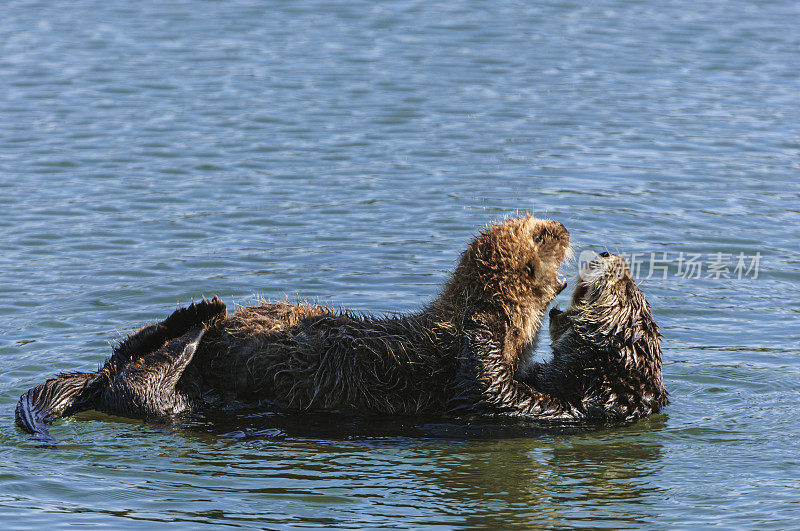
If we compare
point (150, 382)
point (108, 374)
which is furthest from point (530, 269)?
point (108, 374)

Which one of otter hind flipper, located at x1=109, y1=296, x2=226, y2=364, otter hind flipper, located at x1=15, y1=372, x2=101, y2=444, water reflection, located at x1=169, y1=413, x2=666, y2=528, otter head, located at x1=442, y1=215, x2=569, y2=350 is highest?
otter head, located at x1=442, y1=215, x2=569, y2=350

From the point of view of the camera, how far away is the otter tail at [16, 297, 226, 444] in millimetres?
5406

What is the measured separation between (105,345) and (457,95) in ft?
21.3

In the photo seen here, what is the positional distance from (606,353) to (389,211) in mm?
3667

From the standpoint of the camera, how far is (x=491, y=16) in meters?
15.3

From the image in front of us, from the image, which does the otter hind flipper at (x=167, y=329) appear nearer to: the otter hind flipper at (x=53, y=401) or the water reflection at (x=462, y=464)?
the otter hind flipper at (x=53, y=401)

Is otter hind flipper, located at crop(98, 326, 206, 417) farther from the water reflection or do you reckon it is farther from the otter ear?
the otter ear

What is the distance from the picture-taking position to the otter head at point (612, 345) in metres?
5.68

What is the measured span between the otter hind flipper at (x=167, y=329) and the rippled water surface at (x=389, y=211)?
0.38 metres

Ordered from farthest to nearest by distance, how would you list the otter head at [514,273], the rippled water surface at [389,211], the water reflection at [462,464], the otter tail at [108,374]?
the otter head at [514,273] < the otter tail at [108,374] < the rippled water surface at [389,211] < the water reflection at [462,464]

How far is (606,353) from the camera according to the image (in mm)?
5699

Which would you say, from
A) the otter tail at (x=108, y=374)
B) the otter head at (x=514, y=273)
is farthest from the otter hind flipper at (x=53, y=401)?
the otter head at (x=514, y=273)

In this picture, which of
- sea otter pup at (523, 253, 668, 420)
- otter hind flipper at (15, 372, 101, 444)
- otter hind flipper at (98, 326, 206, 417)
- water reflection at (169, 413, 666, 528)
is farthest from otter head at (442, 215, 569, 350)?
otter hind flipper at (15, 372, 101, 444)

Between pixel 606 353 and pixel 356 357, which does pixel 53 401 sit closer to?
pixel 356 357
